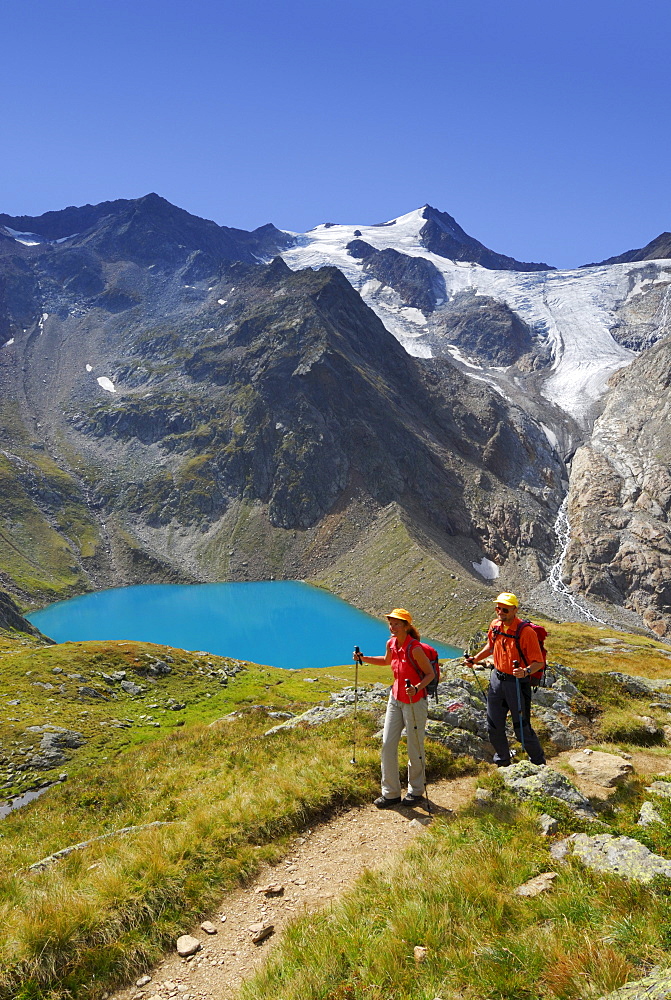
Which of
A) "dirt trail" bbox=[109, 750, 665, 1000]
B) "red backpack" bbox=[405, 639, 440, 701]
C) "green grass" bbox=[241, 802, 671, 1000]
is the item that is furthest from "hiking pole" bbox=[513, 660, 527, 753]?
"green grass" bbox=[241, 802, 671, 1000]

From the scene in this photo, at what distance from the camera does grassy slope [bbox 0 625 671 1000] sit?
17.4 feet

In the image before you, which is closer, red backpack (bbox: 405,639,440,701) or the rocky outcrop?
red backpack (bbox: 405,639,440,701)

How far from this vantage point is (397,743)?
10852 millimetres

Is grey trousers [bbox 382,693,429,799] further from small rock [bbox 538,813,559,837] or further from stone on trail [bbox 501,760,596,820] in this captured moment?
small rock [bbox 538,813,559,837]

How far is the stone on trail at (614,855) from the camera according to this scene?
6.73 m

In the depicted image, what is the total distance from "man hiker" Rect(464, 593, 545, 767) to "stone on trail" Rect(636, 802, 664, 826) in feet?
8.30

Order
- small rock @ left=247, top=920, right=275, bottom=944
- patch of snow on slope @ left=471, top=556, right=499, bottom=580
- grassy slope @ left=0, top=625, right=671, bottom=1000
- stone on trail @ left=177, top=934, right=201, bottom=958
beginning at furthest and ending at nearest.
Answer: patch of snow on slope @ left=471, top=556, right=499, bottom=580, small rock @ left=247, top=920, right=275, bottom=944, stone on trail @ left=177, top=934, right=201, bottom=958, grassy slope @ left=0, top=625, right=671, bottom=1000

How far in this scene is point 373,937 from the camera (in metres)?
6.13

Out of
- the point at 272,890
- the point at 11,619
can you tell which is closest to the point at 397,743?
the point at 272,890

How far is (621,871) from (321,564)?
129 meters

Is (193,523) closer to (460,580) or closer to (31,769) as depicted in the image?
(460,580)

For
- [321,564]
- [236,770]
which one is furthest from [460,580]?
[236,770]

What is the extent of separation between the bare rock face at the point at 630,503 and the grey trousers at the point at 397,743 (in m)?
135

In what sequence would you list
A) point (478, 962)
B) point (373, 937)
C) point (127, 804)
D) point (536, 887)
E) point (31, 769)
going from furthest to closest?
1. point (31, 769)
2. point (127, 804)
3. point (536, 887)
4. point (373, 937)
5. point (478, 962)
